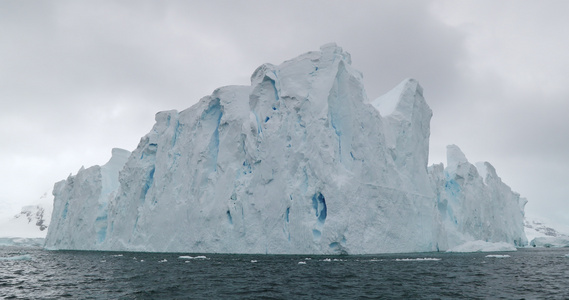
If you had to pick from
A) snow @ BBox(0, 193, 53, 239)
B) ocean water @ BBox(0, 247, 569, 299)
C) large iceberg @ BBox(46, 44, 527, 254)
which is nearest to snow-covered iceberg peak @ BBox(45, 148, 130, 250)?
large iceberg @ BBox(46, 44, 527, 254)

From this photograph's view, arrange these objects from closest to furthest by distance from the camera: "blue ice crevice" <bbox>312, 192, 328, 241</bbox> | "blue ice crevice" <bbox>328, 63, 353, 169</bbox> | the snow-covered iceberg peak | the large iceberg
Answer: "blue ice crevice" <bbox>312, 192, 328, 241</bbox>
the large iceberg
"blue ice crevice" <bbox>328, 63, 353, 169</bbox>
the snow-covered iceberg peak

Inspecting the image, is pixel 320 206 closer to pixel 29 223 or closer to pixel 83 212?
pixel 83 212

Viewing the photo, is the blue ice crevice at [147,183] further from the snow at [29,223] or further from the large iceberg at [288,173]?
the snow at [29,223]

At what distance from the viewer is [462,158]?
46125 millimetres

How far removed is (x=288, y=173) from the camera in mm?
28688

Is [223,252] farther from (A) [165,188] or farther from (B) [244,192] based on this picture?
(A) [165,188]

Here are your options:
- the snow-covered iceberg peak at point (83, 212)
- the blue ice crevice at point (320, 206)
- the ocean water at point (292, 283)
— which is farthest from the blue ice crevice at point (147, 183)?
the ocean water at point (292, 283)

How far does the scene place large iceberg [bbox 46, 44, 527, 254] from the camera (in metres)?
27.2

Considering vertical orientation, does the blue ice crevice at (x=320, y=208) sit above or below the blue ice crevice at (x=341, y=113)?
below

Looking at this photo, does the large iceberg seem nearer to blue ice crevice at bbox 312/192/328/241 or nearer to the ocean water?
blue ice crevice at bbox 312/192/328/241

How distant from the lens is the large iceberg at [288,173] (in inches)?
1072

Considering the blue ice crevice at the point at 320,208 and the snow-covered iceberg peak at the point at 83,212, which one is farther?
the snow-covered iceberg peak at the point at 83,212

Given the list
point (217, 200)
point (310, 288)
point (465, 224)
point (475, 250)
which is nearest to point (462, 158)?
point (465, 224)

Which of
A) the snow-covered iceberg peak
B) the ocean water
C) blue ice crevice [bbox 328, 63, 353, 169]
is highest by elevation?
blue ice crevice [bbox 328, 63, 353, 169]
